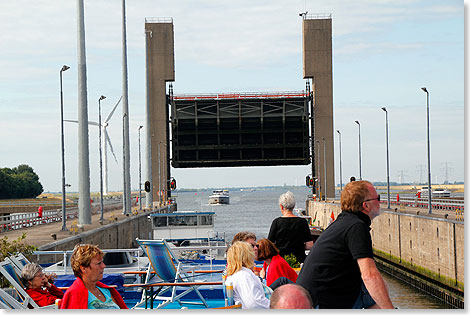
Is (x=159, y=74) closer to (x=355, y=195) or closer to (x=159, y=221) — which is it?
(x=159, y=221)

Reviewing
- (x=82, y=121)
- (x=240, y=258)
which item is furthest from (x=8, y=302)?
(x=82, y=121)

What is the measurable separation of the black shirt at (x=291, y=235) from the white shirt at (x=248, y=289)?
3.87ft

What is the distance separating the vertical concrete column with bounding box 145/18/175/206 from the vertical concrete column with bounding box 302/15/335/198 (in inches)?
334

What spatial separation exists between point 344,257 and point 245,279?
5.62 ft

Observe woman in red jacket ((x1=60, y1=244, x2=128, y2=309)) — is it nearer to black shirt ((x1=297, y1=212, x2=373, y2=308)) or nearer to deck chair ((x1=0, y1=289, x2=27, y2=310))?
deck chair ((x1=0, y1=289, x2=27, y2=310))

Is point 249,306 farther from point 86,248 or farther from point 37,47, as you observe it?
point 37,47

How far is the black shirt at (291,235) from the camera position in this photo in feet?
21.5

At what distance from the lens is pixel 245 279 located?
17.6 ft

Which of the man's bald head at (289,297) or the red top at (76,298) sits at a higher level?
the man's bald head at (289,297)

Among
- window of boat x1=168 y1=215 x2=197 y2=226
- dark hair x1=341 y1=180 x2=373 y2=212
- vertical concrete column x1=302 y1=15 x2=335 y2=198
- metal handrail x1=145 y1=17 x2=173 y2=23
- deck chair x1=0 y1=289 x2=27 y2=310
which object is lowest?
window of boat x1=168 y1=215 x2=197 y2=226

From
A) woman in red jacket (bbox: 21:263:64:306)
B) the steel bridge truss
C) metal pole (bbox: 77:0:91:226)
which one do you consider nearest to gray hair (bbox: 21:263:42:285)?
woman in red jacket (bbox: 21:263:64:306)

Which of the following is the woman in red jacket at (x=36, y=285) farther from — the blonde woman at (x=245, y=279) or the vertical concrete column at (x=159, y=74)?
the vertical concrete column at (x=159, y=74)

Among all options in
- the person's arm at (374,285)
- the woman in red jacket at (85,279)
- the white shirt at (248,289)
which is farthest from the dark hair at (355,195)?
the woman in red jacket at (85,279)

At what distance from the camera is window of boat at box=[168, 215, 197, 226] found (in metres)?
26.1
